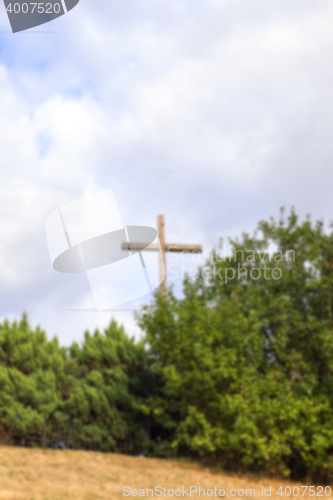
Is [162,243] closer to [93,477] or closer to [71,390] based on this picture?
[71,390]

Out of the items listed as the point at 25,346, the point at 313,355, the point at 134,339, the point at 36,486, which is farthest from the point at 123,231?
the point at 36,486

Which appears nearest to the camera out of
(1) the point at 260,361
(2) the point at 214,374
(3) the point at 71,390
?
(2) the point at 214,374

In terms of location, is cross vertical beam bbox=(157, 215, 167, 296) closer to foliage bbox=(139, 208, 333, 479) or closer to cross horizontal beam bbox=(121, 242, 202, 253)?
cross horizontal beam bbox=(121, 242, 202, 253)

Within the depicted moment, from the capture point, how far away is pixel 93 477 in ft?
26.8

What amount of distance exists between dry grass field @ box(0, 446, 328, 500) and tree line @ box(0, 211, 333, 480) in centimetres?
45

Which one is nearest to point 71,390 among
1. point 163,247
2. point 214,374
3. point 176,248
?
point 214,374

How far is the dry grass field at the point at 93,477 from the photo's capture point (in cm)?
721

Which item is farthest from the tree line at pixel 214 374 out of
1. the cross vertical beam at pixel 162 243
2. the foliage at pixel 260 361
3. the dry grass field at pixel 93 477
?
the cross vertical beam at pixel 162 243

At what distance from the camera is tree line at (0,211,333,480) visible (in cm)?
891

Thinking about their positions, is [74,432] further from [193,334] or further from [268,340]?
[268,340]

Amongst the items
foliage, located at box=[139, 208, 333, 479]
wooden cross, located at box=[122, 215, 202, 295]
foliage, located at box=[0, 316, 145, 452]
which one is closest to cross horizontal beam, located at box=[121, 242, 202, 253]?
wooden cross, located at box=[122, 215, 202, 295]

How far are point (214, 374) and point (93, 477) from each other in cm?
267

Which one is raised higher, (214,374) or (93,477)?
(214,374)

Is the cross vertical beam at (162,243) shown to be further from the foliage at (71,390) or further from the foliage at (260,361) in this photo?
the foliage at (71,390)
